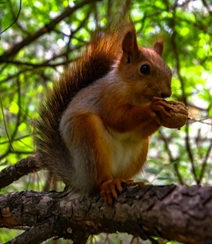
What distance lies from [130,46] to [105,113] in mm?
283

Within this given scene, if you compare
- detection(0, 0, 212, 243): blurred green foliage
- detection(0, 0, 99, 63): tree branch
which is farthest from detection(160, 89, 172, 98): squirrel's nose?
detection(0, 0, 99, 63): tree branch

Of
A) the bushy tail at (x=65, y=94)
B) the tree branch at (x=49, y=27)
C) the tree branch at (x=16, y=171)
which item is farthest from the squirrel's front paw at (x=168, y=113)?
the tree branch at (x=49, y=27)

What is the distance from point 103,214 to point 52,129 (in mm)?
514

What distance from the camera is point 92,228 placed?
1.44 metres

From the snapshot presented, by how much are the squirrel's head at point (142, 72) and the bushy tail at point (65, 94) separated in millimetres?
120

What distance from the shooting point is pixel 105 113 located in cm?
165

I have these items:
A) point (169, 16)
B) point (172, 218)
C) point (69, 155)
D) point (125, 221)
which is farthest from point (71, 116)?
point (169, 16)

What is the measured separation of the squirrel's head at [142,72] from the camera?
63.8 inches

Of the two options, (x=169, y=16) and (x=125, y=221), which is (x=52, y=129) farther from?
(x=169, y=16)

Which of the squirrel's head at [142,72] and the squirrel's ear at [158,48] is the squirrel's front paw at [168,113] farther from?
the squirrel's ear at [158,48]

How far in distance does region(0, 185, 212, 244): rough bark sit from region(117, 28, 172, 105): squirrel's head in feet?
1.32

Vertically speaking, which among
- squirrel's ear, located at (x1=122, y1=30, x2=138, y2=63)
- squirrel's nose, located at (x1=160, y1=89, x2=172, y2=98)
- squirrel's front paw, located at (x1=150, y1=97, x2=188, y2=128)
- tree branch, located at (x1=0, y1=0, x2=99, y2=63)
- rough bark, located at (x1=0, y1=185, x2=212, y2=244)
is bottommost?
rough bark, located at (x1=0, y1=185, x2=212, y2=244)

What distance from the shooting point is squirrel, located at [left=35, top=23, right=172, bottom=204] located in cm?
157

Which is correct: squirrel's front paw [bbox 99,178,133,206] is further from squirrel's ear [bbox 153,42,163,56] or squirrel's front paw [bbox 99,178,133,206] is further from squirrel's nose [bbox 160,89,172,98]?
squirrel's ear [bbox 153,42,163,56]
